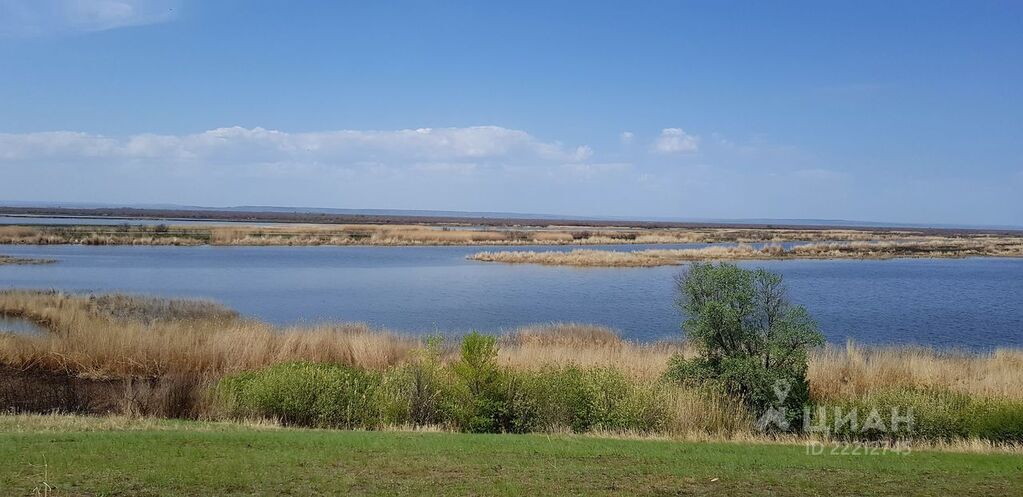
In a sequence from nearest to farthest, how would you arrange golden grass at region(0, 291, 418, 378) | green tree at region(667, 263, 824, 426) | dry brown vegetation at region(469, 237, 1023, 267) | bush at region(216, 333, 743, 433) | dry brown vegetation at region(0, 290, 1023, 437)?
bush at region(216, 333, 743, 433)
green tree at region(667, 263, 824, 426)
dry brown vegetation at region(0, 290, 1023, 437)
golden grass at region(0, 291, 418, 378)
dry brown vegetation at region(469, 237, 1023, 267)

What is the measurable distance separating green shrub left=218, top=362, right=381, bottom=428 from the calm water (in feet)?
43.8

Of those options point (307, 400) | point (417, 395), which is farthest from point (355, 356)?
point (417, 395)

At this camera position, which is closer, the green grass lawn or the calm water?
the green grass lawn

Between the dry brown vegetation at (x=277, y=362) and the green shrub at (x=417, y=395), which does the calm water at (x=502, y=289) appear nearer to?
the dry brown vegetation at (x=277, y=362)

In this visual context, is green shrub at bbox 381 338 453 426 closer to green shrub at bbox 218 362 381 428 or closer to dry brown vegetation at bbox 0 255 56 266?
green shrub at bbox 218 362 381 428

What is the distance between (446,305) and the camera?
35.6 meters

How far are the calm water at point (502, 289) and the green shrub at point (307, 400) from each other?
13.4 meters

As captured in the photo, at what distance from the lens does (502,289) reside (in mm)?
42969

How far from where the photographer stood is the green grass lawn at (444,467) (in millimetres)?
8477

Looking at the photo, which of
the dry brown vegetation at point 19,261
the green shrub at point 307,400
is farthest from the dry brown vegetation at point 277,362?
the dry brown vegetation at point 19,261

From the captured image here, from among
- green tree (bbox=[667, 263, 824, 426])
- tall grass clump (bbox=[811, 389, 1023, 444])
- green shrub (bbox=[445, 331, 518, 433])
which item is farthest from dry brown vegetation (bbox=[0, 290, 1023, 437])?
green shrub (bbox=[445, 331, 518, 433])

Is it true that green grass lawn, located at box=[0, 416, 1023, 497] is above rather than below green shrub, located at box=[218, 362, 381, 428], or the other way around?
above

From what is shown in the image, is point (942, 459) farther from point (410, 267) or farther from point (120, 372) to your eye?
point (410, 267)

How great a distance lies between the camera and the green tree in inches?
585
